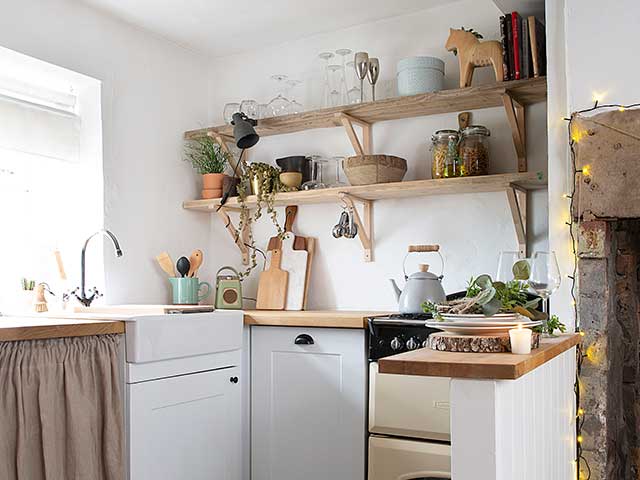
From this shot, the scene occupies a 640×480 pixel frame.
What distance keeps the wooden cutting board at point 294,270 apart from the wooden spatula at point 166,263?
523 mm

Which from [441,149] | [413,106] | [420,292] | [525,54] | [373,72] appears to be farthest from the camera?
[373,72]

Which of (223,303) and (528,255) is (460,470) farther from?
(223,303)

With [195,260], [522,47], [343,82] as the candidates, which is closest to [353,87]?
[343,82]

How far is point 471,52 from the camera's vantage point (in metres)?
2.97

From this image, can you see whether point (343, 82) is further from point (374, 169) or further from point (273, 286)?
point (273, 286)

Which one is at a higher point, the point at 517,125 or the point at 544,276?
the point at 517,125

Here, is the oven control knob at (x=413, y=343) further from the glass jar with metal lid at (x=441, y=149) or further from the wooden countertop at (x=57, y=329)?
the wooden countertop at (x=57, y=329)

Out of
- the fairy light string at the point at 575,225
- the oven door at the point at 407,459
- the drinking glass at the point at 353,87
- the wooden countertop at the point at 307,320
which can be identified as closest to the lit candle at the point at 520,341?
the fairy light string at the point at 575,225

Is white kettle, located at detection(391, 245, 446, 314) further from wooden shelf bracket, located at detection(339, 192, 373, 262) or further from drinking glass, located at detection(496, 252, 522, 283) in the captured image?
drinking glass, located at detection(496, 252, 522, 283)

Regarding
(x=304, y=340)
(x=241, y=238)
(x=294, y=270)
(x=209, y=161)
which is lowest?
(x=304, y=340)

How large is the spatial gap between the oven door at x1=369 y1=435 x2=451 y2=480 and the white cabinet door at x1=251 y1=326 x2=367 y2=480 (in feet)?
0.28

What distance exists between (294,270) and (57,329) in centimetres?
148

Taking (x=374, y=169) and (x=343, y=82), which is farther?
(x=343, y=82)

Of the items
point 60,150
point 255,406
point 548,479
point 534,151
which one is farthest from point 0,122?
point 548,479
